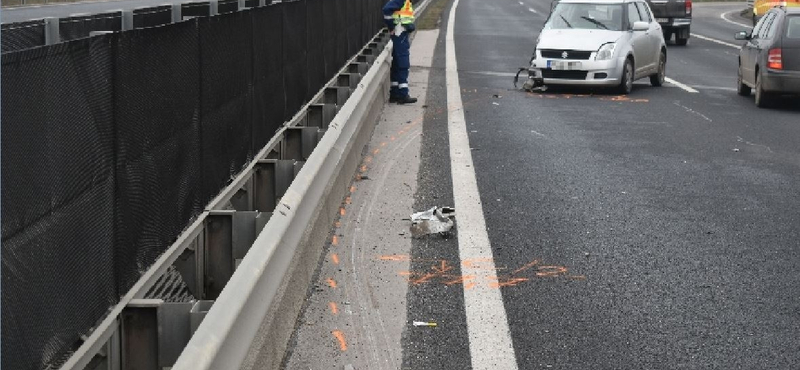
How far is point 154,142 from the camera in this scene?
6883mm

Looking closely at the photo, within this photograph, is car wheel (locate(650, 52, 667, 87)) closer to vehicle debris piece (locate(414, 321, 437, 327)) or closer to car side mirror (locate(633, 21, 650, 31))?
car side mirror (locate(633, 21, 650, 31))

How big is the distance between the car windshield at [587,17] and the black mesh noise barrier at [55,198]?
1811 centimetres

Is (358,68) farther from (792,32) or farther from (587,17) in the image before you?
(792,32)

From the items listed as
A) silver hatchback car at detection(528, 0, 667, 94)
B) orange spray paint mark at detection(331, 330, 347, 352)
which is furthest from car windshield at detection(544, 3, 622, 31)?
orange spray paint mark at detection(331, 330, 347, 352)

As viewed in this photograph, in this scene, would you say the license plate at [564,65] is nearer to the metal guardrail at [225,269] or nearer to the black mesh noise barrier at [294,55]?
the black mesh noise barrier at [294,55]

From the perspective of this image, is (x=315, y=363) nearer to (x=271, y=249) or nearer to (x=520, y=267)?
(x=271, y=249)

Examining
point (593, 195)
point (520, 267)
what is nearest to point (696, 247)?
point (520, 267)

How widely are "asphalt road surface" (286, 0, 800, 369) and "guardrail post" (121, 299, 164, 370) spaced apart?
78 centimetres

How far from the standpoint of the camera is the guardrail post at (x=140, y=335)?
5.53 m

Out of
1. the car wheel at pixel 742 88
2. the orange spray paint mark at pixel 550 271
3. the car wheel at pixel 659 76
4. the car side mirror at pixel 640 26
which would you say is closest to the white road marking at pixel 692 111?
the car wheel at pixel 742 88

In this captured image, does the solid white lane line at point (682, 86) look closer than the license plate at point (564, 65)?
No

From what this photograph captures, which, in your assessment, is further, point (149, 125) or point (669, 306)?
point (669, 306)

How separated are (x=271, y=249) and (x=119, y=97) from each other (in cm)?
93

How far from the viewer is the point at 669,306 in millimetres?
7453
